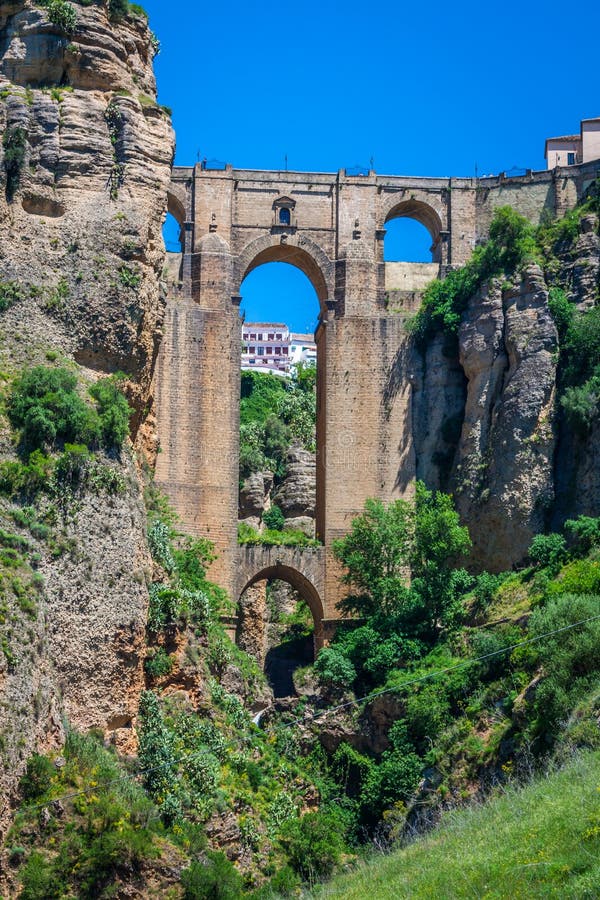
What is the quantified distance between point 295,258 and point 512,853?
94.1 feet

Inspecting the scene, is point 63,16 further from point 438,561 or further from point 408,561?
point 408,561

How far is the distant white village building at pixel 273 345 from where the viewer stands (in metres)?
96.3

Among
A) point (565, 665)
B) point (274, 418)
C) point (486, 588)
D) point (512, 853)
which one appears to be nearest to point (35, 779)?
point (512, 853)

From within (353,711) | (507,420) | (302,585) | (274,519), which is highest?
(507,420)

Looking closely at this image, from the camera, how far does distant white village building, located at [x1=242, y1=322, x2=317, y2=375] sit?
9631 centimetres

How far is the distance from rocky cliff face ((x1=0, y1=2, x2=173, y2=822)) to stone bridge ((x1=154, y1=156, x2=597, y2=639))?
36.5ft

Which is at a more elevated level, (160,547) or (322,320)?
(322,320)

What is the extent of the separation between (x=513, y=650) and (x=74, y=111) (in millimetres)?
15324

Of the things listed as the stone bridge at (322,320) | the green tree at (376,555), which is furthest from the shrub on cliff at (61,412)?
the green tree at (376,555)

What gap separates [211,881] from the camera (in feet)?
90.4

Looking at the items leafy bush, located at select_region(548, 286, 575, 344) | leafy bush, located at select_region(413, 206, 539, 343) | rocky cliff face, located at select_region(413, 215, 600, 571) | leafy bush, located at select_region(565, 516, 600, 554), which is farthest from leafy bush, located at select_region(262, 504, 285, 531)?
leafy bush, located at select_region(565, 516, 600, 554)

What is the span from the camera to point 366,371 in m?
46.9

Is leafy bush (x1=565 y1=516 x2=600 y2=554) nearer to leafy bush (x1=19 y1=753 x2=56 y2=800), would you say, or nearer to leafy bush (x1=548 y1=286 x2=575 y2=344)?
leafy bush (x1=548 y1=286 x2=575 y2=344)

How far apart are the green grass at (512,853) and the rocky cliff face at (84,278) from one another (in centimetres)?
579
